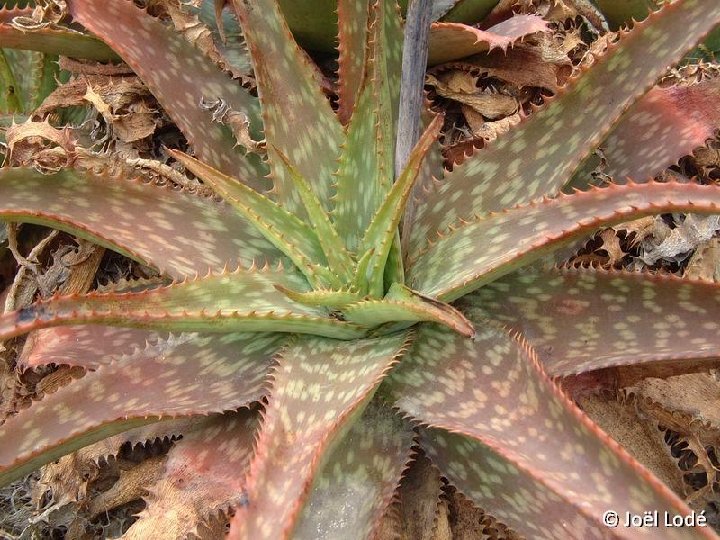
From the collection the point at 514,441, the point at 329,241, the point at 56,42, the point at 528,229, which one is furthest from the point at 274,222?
the point at 56,42

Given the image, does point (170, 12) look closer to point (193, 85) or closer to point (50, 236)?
point (193, 85)

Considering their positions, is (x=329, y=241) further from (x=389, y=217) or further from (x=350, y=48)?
(x=350, y=48)

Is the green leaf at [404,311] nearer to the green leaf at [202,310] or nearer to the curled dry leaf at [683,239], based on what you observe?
the green leaf at [202,310]

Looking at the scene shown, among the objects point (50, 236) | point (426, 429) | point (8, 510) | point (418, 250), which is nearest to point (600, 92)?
point (418, 250)

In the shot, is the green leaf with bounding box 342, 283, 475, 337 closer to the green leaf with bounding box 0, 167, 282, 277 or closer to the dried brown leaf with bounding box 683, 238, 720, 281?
the green leaf with bounding box 0, 167, 282, 277

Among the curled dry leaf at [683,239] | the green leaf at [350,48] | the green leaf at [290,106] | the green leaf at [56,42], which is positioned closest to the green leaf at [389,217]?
the green leaf at [290,106]
